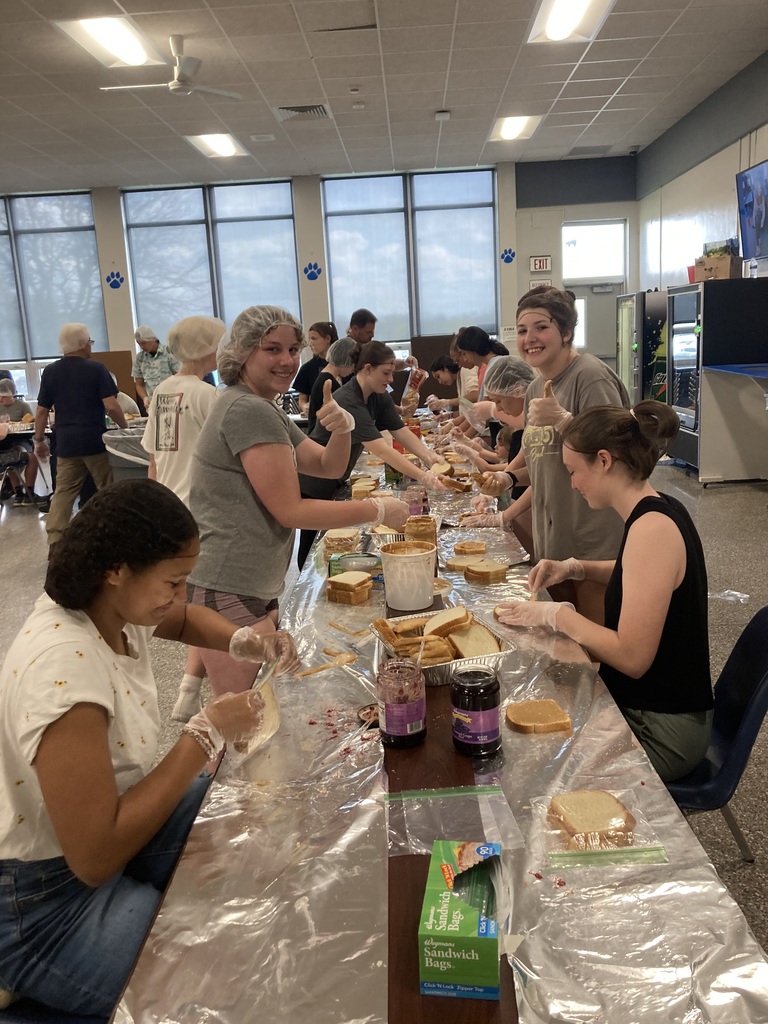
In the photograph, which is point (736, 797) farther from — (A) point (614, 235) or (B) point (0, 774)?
(A) point (614, 235)

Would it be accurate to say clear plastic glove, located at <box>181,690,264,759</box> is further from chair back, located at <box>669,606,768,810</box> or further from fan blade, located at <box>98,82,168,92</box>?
fan blade, located at <box>98,82,168,92</box>

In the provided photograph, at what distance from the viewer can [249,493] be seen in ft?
6.48

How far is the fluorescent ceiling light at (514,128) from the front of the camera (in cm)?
809

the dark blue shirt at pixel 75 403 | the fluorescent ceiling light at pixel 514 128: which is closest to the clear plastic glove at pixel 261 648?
the dark blue shirt at pixel 75 403

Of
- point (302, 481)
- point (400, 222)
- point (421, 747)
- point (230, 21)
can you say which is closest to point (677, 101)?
point (400, 222)

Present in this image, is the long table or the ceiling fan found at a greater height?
the ceiling fan

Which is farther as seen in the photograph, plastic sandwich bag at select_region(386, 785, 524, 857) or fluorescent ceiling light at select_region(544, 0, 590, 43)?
fluorescent ceiling light at select_region(544, 0, 590, 43)

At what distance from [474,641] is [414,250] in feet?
33.1

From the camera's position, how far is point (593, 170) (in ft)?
33.5

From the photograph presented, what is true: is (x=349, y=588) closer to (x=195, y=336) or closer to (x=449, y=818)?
(x=449, y=818)

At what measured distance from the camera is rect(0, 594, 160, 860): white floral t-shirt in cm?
102

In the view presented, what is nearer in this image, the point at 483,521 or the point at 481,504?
the point at 483,521

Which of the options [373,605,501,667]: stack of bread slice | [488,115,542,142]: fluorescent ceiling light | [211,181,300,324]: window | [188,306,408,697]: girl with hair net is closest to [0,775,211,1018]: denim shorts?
[373,605,501,667]: stack of bread slice

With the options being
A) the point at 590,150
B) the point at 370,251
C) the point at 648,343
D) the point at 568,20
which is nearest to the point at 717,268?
the point at 648,343
